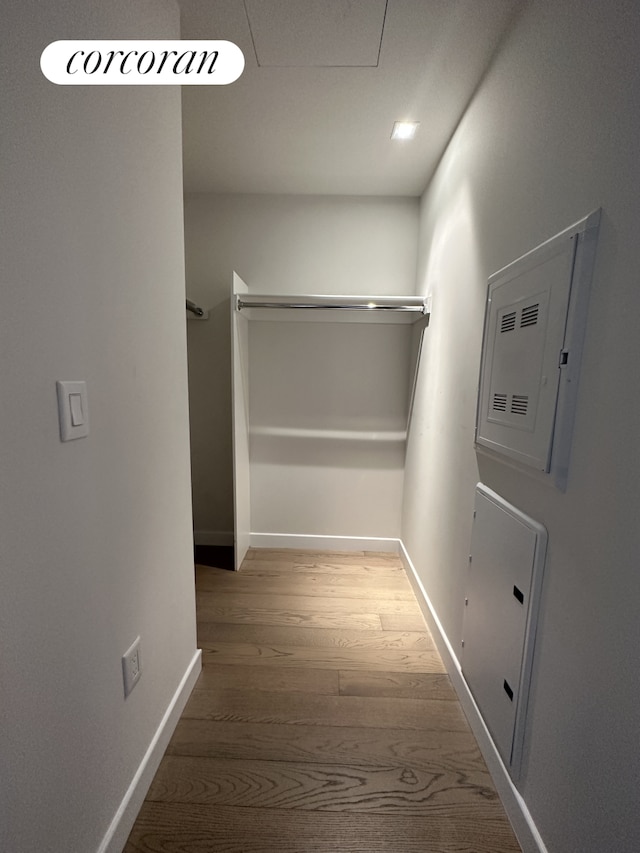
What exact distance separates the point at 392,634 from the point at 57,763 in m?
1.51

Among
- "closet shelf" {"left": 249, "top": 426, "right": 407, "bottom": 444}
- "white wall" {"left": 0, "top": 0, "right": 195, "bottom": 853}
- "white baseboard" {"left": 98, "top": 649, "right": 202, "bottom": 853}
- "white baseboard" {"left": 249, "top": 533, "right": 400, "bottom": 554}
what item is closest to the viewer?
"white wall" {"left": 0, "top": 0, "right": 195, "bottom": 853}

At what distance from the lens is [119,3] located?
2.96 feet

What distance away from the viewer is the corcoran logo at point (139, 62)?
29.1 inches

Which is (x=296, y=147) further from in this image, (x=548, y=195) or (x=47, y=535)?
(x=47, y=535)

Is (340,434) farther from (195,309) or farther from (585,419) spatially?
(585,419)

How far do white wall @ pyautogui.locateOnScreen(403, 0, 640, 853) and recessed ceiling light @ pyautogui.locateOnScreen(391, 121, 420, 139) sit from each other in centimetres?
42

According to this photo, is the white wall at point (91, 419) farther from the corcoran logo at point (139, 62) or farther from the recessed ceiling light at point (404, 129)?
the recessed ceiling light at point (404, 129)

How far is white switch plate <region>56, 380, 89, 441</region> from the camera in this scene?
29.2 inches

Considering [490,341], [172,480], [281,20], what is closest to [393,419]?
[490,341]

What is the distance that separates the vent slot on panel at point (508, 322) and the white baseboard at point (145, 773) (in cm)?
178

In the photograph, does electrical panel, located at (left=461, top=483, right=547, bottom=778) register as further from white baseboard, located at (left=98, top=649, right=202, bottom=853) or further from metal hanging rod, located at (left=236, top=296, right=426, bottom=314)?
metal hanging rod, located at (left=236, top=296, right=426, bottom=314)

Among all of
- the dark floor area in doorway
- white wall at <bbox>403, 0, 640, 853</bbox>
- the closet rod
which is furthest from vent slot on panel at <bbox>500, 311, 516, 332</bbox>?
the dark floor area in doorway

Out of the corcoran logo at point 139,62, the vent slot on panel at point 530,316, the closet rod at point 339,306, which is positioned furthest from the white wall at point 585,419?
the corcoran logo at point 139,62

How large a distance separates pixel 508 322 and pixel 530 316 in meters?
0.12
